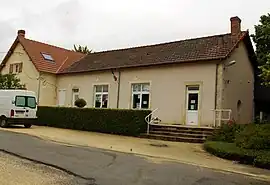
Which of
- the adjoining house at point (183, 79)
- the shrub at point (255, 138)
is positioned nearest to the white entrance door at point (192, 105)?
the adjoining house at point (183, 79)

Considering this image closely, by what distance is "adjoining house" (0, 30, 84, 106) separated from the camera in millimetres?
29906

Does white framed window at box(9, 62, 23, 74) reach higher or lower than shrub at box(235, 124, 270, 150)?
higher

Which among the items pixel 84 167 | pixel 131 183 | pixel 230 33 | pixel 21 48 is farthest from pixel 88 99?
pixel 131 183

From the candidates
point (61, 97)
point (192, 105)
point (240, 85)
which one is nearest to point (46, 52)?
point (61, 97)

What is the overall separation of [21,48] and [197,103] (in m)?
18.4

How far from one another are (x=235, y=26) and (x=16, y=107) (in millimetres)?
14664

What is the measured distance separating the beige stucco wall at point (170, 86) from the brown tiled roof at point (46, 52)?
5.63 metres

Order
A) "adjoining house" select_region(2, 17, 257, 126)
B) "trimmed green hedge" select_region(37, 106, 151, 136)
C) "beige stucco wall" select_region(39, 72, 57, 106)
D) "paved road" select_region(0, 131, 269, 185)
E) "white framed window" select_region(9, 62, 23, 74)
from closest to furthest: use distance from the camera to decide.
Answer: "paved road" select_region(0, 131, 269, 185), "trimmed green hedge" select_region(37, 106, 151, 136), "adjoining house" select_region(2, 17, 257, 126), "beige stucco wall" select_region(39, 72, 57, 106), "white framed window" select_region(9, 62, 23, 74)

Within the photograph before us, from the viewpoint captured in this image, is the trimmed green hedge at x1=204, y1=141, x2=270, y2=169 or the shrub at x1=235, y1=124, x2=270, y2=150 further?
the shrub at x1=235, y1=124, x2=270, y2=150

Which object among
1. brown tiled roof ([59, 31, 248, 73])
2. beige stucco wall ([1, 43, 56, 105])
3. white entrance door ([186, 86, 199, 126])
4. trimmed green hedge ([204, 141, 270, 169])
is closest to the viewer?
trimmed green hedge ([204, 141, 270, 169])

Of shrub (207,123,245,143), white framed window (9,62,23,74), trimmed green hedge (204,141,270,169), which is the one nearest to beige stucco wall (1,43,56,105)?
white framed window (9,62,23,74)

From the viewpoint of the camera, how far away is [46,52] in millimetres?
32594

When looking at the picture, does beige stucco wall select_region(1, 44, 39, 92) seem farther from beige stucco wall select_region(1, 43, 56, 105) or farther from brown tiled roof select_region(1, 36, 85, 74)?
brown tiled roof select_region(1, 36, 85, 74)

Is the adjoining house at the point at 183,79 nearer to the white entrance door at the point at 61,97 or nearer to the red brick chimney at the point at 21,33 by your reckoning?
the white entrance door at the point at 61,97
